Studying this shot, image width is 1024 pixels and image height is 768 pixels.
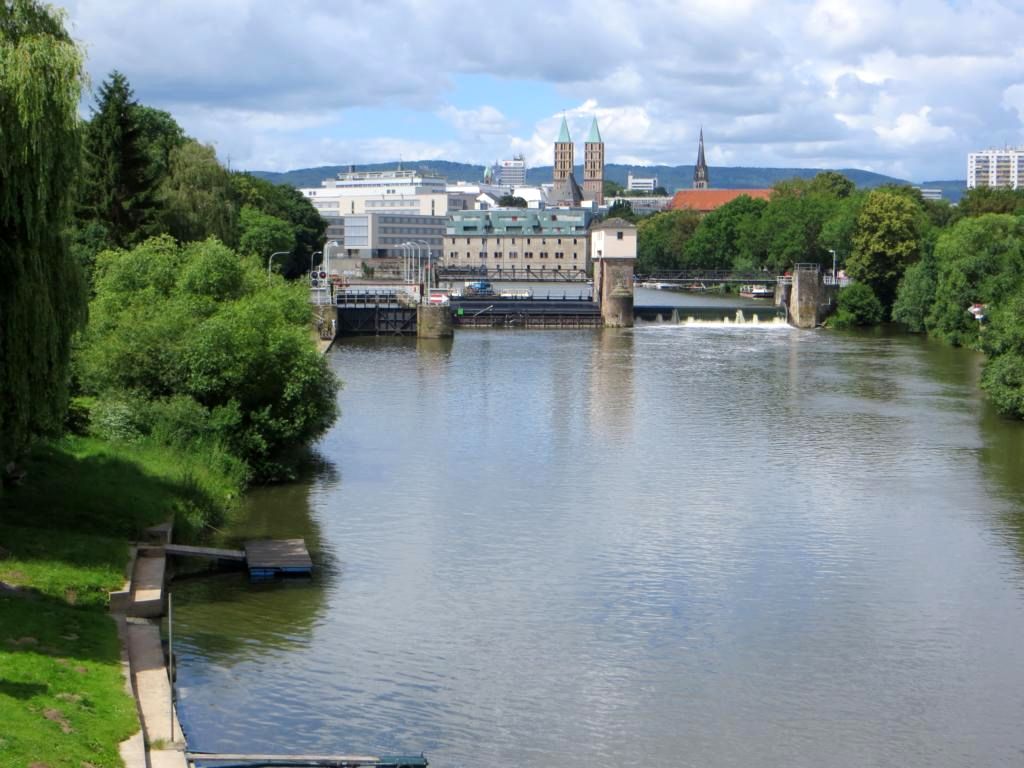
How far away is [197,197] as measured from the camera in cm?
5594

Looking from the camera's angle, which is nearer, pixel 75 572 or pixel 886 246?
pixel 75 572

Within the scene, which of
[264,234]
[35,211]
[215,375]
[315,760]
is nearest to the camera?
[315,760]

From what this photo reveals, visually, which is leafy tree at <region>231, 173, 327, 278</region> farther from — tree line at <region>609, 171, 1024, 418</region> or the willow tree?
the willow tree

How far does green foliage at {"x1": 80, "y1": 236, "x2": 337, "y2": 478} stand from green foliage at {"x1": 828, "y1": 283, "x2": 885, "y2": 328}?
53.6 m

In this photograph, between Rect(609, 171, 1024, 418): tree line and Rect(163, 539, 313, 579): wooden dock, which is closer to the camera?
Rect(163, 539, 313, 579): wooden dock

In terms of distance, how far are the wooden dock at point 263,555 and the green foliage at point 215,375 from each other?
5.44 meters

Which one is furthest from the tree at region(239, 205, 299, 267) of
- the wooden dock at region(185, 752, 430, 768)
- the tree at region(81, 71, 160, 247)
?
the wooden dock at region(185, 752, 430, 768)

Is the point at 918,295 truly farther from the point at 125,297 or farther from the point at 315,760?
the point at 315,760

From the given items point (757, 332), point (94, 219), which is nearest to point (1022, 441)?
point (94, 219)

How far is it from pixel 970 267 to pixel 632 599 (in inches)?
1933

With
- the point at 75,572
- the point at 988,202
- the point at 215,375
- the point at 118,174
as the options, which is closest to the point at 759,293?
the point at 988,202

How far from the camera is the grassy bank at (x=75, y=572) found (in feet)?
47.6

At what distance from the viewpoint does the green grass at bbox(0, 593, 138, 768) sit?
13.9 metres

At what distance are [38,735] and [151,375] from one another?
16.9m
